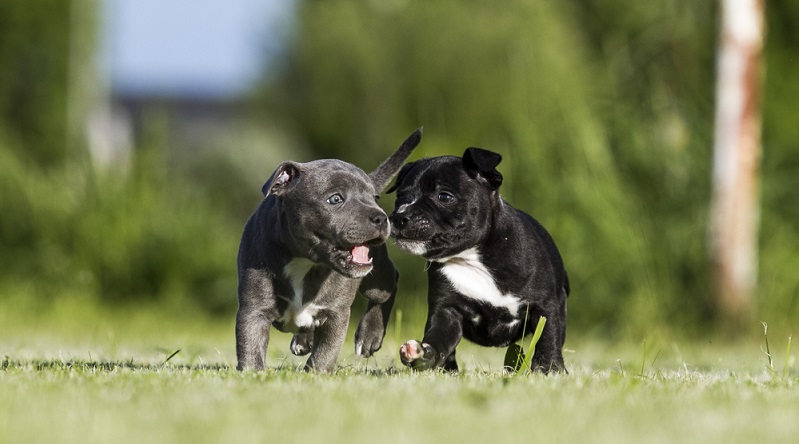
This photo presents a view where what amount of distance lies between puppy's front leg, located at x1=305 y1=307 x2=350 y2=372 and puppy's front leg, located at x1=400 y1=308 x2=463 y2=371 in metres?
0.35

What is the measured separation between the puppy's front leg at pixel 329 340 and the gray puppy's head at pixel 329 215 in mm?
319

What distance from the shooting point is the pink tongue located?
514cm

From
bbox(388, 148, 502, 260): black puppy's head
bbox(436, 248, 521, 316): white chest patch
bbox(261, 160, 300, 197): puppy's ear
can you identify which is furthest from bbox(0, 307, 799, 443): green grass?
bbox(261, 160, 300, 197): puppy's ear

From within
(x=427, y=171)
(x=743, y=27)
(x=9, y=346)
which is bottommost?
(x=9, y=346)

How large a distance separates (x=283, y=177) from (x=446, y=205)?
30.8 inches

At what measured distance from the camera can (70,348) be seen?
24.1 ft

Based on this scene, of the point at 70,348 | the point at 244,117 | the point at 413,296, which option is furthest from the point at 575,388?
the point at 244,117

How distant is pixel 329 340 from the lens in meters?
5.41

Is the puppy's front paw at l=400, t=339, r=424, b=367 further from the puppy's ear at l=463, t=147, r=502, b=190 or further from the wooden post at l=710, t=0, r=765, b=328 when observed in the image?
the wooden post at l=710, t=0, r=765, b=328

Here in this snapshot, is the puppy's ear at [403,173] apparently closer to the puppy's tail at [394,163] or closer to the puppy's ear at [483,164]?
the puppy's tail at [394,163]

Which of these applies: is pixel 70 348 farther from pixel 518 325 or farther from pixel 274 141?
pixel 274 141

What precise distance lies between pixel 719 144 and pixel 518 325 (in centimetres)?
506

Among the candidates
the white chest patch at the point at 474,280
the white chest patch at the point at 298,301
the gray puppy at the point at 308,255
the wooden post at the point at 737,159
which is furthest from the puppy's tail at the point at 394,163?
the wooden post at the point at 737,159

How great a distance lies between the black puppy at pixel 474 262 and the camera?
17.9 ft
